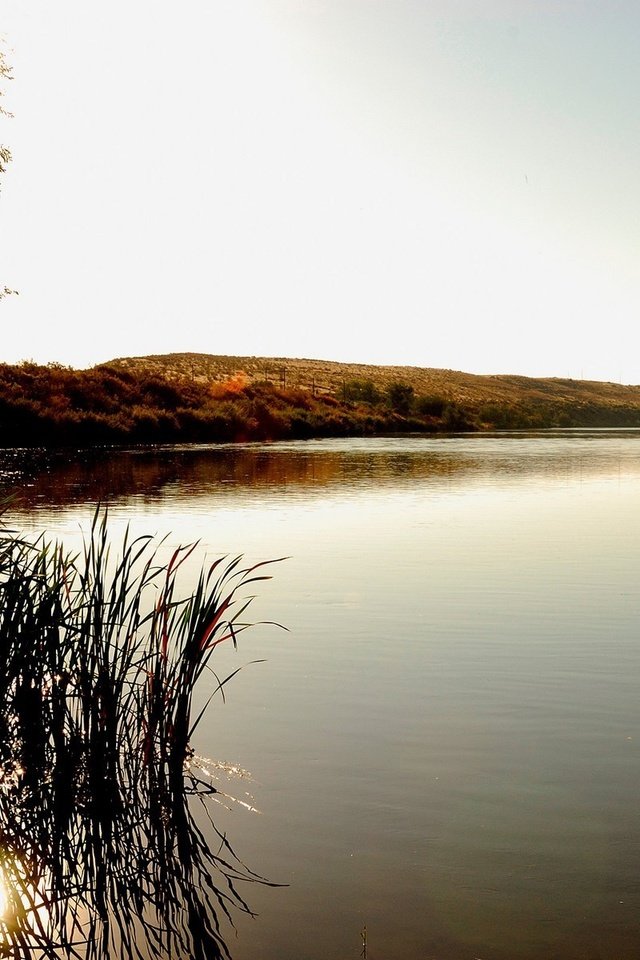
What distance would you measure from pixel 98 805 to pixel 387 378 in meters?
149

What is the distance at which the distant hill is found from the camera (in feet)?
439

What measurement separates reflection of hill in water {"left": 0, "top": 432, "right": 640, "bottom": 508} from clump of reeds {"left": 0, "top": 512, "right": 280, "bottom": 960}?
14.6m

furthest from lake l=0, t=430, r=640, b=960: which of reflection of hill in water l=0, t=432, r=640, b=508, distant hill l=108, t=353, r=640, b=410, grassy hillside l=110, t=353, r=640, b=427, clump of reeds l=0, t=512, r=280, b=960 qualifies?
distant hill l=108, t=353, r=640, b=410

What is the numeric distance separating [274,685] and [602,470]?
29927 millimetres

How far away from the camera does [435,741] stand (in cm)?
737

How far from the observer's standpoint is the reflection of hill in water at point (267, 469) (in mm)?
27547

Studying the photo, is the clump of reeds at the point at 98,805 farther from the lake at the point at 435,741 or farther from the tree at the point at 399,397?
the tree at the point at 399,397

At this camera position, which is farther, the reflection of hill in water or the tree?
the tree

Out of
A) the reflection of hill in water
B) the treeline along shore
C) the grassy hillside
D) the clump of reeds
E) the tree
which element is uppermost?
the grassy hillside

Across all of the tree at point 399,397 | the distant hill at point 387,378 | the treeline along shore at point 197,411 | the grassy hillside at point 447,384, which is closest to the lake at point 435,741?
the treeline along shore at point 197,411

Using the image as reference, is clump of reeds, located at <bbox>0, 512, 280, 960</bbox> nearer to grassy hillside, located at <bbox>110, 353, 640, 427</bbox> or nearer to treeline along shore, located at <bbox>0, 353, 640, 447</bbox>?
treeline along shore, located at <bbox>0, 353, 640, 447</bbox>

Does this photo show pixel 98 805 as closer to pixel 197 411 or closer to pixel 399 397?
pixel 197 411

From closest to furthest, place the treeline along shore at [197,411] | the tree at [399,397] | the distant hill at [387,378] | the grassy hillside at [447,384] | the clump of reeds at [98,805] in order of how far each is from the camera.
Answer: the clump of reeds at [98,805] < the treeline along shore at [197,411] < the tree at [399,397] < the grassy hillside at [447,384] < the distant hill at [387,378]

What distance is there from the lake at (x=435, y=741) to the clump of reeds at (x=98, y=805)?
0.26 meters
